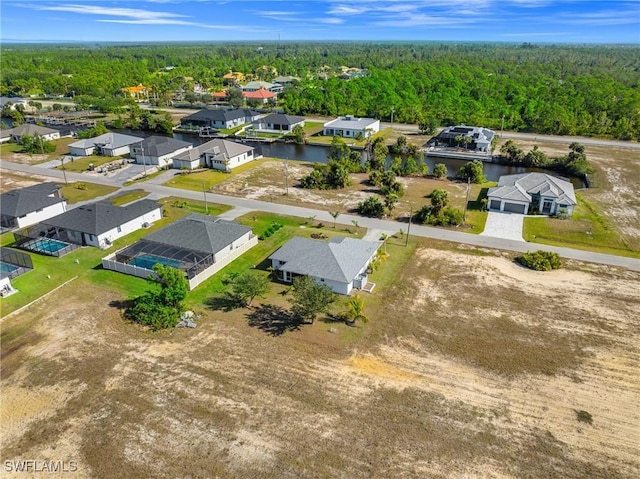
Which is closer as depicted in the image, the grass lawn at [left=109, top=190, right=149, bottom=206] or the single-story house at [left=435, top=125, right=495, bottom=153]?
the grass lawn at [left=109, top=190, right=149, bottom=206]

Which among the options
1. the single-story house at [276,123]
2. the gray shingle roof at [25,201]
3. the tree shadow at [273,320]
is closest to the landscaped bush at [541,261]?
the tree shadow at [273,320]

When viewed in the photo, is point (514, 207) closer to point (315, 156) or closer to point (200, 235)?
point (200, 235)

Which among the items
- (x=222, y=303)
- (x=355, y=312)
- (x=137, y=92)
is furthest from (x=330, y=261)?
(x=137, y=92)

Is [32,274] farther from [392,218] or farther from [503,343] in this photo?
[503,343]

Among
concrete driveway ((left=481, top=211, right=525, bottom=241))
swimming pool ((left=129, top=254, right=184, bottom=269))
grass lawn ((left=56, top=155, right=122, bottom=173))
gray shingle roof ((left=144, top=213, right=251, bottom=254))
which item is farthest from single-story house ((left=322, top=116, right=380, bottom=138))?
swimming pool ((left=129, top=254, right=184, bottom=269))

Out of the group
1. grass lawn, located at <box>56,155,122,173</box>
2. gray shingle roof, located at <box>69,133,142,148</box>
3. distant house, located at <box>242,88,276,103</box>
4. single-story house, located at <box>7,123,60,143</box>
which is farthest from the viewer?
distant house, located at <box>242,88,276,103</box>

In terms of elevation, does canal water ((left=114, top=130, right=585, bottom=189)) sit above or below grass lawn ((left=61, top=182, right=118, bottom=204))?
above

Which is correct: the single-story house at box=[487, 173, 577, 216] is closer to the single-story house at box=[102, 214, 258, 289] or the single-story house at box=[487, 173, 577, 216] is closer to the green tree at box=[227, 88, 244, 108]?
the single-story house at box=[102, 214, 258, 289]
